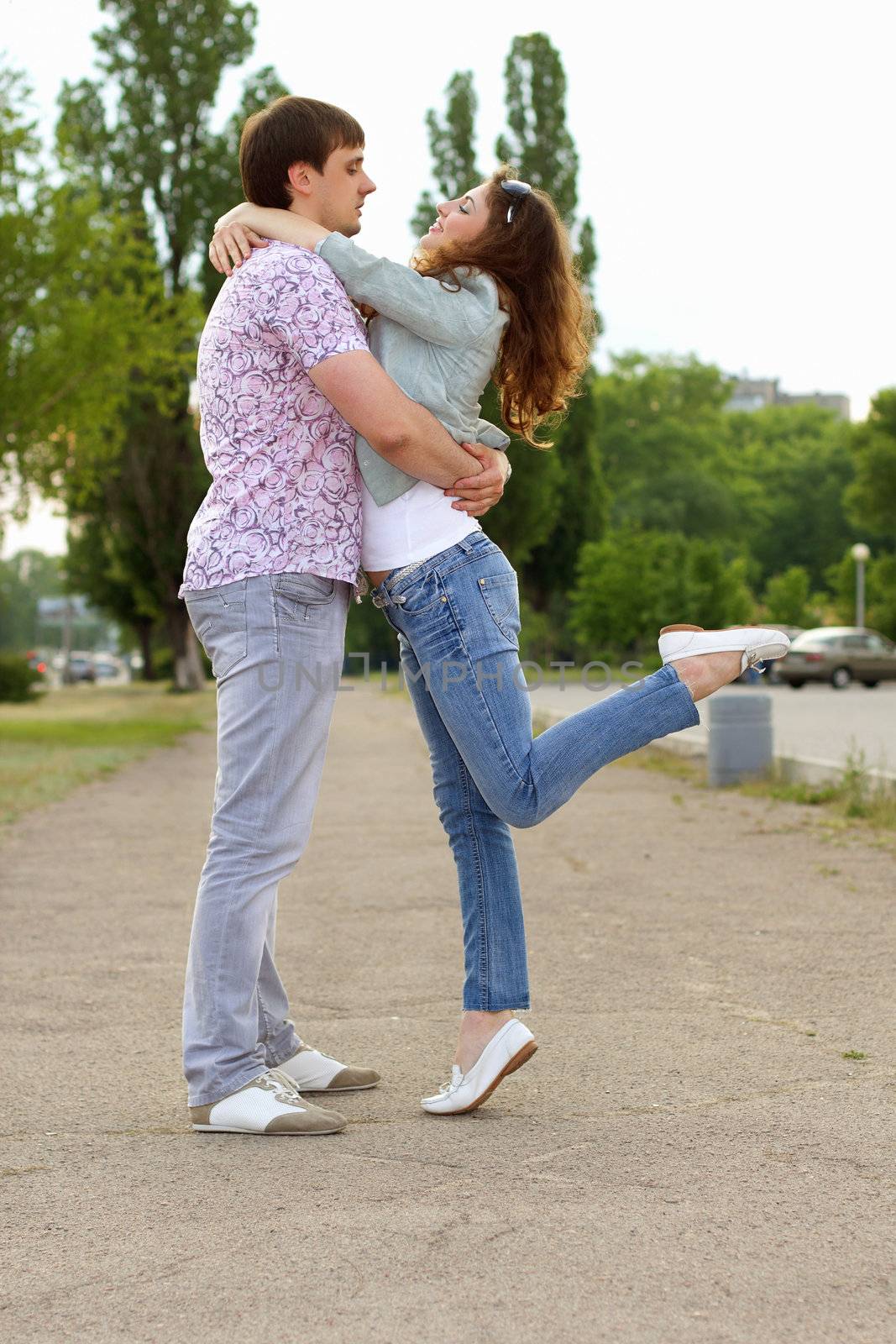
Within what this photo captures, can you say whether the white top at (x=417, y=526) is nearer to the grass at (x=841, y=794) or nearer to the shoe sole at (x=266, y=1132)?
the shoe sole at (x=266, y=1132)

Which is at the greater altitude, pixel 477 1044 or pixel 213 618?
pixel 213 618

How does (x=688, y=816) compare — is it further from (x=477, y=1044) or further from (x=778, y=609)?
(x=778, y=609)

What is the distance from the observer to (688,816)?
9508 millimetres

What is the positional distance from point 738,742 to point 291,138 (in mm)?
8392

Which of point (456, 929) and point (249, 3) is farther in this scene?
point (249, 3)

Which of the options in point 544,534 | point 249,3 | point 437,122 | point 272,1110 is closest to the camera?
point 272,1110

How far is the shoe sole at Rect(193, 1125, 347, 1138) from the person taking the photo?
318 cm

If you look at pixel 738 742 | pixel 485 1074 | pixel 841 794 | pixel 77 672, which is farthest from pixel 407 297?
pixel 77 672

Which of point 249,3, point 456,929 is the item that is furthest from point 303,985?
point 249,3

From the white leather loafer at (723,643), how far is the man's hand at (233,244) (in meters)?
1.22

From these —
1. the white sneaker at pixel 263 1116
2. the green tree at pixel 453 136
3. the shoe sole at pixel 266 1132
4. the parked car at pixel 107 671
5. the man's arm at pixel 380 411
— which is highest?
the green tree at pixel 453 136

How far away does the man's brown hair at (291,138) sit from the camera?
10.7 feet

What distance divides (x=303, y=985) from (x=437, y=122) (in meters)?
41.9

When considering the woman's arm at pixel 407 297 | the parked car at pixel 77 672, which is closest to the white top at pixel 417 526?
the woman's arm at pixel 407 297
